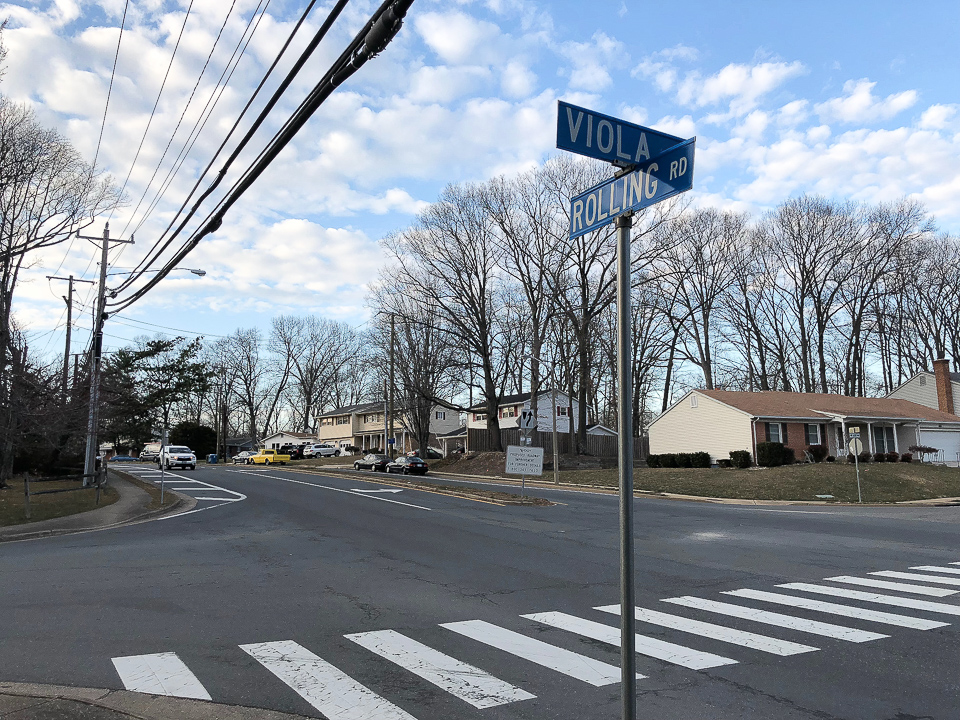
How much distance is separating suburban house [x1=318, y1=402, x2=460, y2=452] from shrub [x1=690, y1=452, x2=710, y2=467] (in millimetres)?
44628

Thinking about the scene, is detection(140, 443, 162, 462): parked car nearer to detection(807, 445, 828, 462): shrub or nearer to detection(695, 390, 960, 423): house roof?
detection(695, 390, 960, 423): house roof

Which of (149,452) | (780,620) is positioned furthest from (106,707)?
(149,452)

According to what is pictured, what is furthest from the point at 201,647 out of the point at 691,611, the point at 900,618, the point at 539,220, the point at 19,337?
the point at 539,220

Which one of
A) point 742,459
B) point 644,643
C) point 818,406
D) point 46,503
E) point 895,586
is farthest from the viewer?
point 818,406

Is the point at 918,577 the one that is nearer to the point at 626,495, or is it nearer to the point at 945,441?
the point at 626,495

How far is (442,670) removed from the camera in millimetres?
5891

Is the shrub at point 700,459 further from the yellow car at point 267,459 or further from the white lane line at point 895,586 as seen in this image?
the yellow car at point 267,459

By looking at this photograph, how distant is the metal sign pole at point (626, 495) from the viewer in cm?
338

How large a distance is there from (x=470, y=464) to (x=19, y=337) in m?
28.2

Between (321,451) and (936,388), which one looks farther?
(321,451)

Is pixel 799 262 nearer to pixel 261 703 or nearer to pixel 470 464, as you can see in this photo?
pixel 470 464

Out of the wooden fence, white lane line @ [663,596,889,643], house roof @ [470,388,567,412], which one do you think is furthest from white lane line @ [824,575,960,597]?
house roof @ [470,388,567,412]

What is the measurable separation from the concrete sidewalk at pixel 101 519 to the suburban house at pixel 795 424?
29185mm

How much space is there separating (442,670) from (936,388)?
56.2 meters
